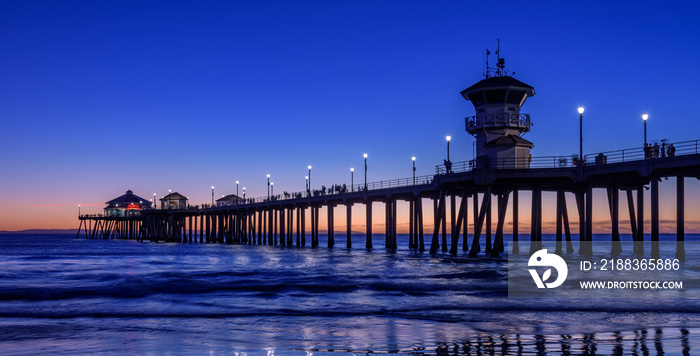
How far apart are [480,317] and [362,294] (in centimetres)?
702

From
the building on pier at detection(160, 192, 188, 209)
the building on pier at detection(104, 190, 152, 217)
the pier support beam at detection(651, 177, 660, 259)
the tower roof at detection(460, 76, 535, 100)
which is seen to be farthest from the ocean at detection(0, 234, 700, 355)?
the building on pier at detection(104, 190, 152, 217)

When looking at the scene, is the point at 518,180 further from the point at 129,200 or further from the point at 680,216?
the point at 129,200

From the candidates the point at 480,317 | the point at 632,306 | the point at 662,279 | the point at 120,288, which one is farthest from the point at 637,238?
the point at 120,288

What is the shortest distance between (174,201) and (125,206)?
2476 centimetres

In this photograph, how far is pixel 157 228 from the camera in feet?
382

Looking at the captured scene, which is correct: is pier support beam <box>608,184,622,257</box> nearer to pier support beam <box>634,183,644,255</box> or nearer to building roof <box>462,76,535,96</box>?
pier support beam <box>634,183,644,255</box>

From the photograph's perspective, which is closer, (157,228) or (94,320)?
(94,320)

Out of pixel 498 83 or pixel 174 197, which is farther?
pixel 174 197

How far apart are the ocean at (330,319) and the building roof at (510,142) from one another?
15.7m

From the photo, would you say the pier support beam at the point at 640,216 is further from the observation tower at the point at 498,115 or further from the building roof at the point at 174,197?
the building roof at the point at 174,197

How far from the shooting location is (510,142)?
40.4 metres

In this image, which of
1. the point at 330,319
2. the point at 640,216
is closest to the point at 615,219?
the point at 640,216

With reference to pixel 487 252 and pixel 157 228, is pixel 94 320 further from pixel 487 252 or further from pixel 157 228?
pixel 157 228

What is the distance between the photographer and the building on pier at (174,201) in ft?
385
